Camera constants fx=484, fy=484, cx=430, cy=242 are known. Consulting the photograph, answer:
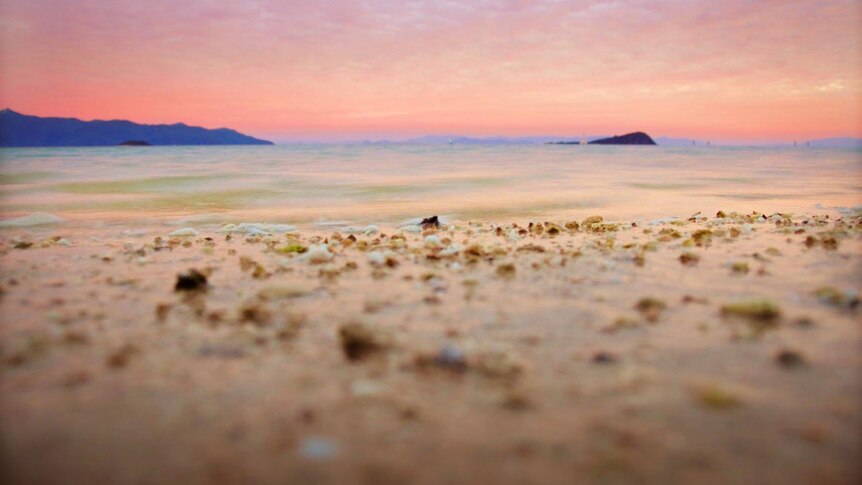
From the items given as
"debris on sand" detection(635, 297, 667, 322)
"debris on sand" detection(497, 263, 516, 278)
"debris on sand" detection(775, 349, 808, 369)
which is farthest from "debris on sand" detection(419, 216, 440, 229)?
"debris on sand" detection(775, 349, 808, 369)

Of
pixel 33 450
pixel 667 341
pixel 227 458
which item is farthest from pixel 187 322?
pixel 667 341

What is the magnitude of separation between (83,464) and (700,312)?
93.3 inches

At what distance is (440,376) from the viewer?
5.50ft

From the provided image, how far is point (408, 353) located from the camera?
1857 millimetres

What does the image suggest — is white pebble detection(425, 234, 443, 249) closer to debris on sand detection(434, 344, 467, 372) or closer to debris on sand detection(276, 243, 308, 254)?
debris on sand detection(276, 243, 308, 254)

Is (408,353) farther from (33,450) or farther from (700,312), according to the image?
(700,312)

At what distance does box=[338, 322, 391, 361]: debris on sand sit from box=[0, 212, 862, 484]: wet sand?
0.04 feet

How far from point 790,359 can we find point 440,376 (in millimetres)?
1226

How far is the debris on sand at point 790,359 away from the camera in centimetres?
167

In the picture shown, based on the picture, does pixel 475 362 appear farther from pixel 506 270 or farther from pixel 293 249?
pixel 293 249

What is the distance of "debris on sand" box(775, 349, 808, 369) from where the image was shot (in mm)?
1667

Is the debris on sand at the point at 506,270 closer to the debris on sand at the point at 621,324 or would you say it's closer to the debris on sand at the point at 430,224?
the debris on sand at the point at 621,324

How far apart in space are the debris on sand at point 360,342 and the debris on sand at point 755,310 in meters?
1.55

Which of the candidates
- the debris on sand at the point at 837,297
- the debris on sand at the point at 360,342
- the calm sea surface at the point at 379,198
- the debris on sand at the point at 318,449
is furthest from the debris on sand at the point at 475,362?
the calm sea surface at the point at 379,198
